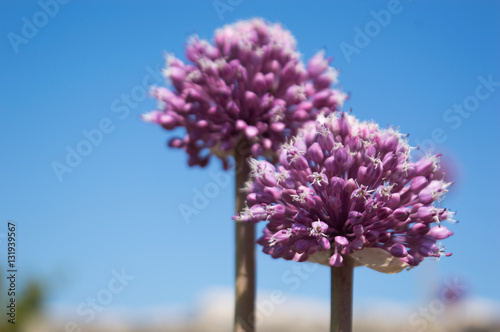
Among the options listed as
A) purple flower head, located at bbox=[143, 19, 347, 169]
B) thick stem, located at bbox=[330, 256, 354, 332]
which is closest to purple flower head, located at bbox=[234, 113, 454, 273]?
thick stem, located at bbox=[330, 256, 354, 332]

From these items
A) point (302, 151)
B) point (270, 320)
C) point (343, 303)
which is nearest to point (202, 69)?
point (302, 151)

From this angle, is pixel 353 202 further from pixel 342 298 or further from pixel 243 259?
pixel 243 259

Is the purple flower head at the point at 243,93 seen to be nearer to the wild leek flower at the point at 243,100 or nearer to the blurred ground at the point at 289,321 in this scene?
the wild leek flower at the point at 243,100

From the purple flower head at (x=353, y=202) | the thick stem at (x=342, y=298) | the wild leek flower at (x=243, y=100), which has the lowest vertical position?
the thick stem at (x=342, y=298)

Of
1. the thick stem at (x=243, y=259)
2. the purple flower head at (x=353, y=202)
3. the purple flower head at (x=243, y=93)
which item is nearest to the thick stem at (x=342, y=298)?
the purple flower head at (x=353, y=202)

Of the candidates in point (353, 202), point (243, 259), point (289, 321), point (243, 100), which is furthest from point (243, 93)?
point (289, 321)
